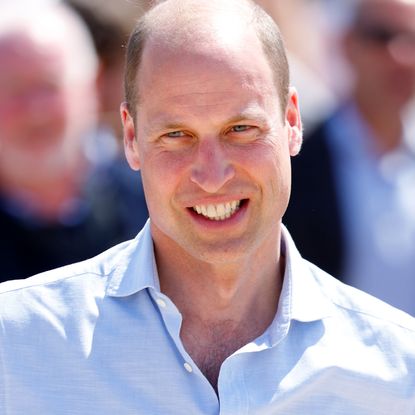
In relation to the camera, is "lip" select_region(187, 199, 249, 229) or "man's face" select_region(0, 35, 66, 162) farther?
"man's face" select_region(0, 35, 66, 162)

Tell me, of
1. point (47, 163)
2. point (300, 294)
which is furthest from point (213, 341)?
point (47, 163)

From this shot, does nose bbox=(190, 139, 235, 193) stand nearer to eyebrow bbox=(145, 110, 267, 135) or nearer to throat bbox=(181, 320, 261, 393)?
eyebrow bbox=(145, 110, 267, 135)

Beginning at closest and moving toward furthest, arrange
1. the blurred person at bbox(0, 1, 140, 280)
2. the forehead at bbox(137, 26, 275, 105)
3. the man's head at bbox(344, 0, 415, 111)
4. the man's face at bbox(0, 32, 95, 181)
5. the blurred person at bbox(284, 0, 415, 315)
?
the forehead at bbox(137, 26, 275, 105), the blurred person at bbox(0, 1, 140, 280), the man's face at bbox(0, 32, 95, 181), the blurred person at bbox(284, 0, 415, 315), the man's head at bbox(344, 0, 415, 111)

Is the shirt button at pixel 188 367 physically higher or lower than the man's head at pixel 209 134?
lower

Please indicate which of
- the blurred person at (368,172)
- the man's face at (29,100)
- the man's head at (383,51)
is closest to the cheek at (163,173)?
the man's face at (29,100)

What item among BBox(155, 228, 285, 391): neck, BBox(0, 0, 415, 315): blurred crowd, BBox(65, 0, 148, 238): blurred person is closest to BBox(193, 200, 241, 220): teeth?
BBox(155, 228, 285, 391): neck

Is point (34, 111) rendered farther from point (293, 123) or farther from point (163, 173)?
point (163, 173)

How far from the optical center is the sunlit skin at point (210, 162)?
3.30 m

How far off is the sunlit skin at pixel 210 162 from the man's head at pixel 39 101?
1.64 m

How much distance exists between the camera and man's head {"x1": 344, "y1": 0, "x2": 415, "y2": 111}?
5.53 m

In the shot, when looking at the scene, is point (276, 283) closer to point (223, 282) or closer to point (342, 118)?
point (223, 282)

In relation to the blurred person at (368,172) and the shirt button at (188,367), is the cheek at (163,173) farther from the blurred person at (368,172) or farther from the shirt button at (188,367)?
the blurred person at (368,172)

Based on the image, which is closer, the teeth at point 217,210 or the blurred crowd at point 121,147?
the teeth at point 217,210

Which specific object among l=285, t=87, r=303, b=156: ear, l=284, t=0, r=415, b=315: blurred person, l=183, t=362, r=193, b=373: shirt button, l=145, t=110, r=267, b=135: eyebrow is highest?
l=145, t=110, r=267, b=135: eyebrow
